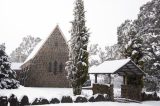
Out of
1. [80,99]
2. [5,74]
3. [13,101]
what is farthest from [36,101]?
[5,74]

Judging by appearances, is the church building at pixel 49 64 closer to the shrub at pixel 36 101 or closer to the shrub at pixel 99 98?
the shrub at pixel 99 98

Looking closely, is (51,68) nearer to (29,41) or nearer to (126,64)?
(126,64)

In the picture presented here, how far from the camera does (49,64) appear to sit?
163 ft

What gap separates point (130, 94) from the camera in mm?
31062

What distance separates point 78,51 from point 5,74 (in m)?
14.0

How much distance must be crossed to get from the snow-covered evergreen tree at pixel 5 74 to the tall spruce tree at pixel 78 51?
39.5 ft

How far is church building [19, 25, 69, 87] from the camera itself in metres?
48.5

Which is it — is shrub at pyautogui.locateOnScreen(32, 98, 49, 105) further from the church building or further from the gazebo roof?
the church building

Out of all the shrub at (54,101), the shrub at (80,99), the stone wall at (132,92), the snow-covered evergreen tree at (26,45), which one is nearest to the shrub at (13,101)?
the shrub at (54,101)

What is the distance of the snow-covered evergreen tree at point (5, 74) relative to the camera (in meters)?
40.6

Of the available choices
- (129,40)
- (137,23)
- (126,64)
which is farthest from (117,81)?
(126,64)

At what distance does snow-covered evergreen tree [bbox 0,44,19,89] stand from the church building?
21.6ft

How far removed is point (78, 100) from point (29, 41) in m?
92.6

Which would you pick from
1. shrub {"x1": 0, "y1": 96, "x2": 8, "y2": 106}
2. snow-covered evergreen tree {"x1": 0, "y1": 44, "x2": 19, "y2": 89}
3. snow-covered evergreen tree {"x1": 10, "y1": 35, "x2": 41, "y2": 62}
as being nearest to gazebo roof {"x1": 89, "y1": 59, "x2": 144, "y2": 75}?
shrub {"x1": 0, "y1": 96, "x2": 8, "y2": 106}
